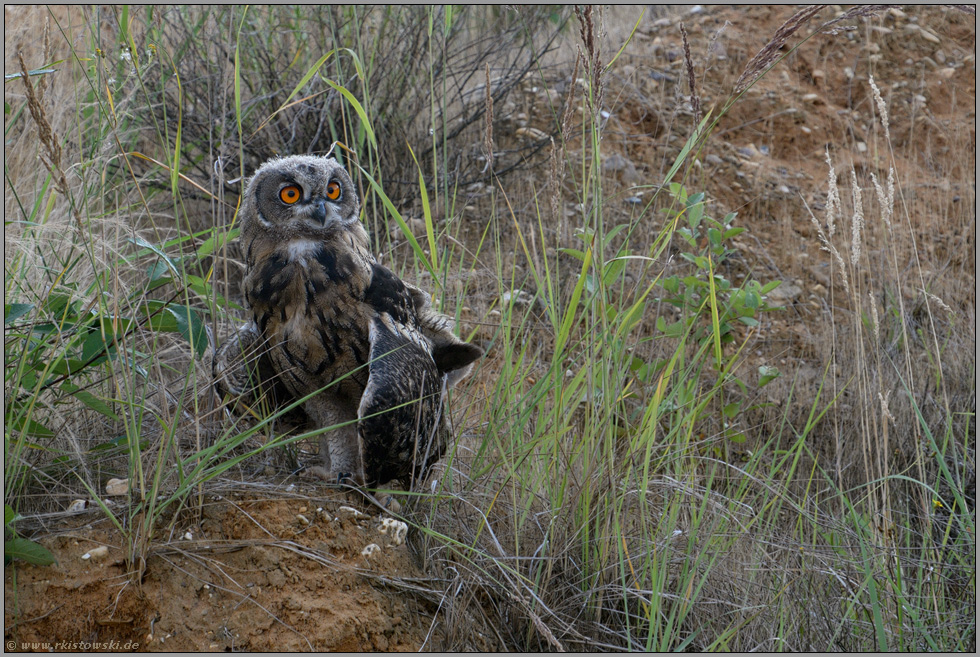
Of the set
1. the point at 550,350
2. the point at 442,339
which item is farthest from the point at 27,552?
the point at 550,350

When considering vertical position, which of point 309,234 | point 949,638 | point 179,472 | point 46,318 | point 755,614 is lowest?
point 949,638

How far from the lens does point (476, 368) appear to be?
11.1ft

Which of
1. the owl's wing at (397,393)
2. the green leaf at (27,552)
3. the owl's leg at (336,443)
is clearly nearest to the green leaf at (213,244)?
the owl's wing at (397,393)

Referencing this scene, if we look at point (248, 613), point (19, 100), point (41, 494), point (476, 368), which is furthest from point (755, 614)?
point (19, 100)

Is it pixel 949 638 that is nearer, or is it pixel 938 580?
pixel 949 638

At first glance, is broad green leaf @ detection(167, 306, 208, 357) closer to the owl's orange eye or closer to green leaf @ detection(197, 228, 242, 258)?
green leaf @ detection(197, 228, 242, 258)

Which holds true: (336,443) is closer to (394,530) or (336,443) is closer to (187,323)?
(394,530)

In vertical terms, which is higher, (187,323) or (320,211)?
(320,211)

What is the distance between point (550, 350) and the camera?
12.4 feet

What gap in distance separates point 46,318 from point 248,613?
104 centimetres

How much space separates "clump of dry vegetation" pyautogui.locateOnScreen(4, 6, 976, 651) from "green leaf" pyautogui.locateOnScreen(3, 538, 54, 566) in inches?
7.4

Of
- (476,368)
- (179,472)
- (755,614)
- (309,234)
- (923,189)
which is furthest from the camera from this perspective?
(923,189)

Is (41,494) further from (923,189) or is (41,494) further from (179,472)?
(923,189)

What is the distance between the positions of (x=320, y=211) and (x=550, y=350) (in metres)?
1.68
